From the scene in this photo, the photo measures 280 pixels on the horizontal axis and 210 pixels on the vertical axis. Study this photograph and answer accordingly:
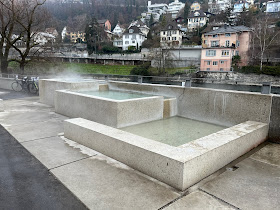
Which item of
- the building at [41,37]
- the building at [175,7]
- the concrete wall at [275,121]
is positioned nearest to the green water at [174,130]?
the concrete wall at [275,121]

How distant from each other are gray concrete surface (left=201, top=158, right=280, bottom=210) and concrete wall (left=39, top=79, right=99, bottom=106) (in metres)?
7.43

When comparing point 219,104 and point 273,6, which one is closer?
point 219,104

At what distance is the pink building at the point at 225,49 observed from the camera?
4941cm

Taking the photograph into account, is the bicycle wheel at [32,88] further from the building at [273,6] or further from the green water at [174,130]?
the building at [273,6]

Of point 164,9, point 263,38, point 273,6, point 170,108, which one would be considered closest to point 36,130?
point 170,108

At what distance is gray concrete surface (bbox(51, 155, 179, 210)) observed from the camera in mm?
2865

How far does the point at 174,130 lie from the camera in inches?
246

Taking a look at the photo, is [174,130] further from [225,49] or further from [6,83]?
[225,49]

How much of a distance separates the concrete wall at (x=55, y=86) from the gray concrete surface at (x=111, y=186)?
5.98 m

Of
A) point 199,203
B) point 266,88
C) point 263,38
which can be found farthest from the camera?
point 263,38

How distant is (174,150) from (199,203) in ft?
2.85

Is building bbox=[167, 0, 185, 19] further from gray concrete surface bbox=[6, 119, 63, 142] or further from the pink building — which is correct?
gray concrete surface bbox=[6, 119, 63, 142]

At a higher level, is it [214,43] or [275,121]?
[214,43]

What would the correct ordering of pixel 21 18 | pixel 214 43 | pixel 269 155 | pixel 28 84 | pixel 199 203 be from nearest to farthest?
pixel 199 203 < pixel 269 155 < pixel 28 84 < pixel 21 18 < pixel 214 43
